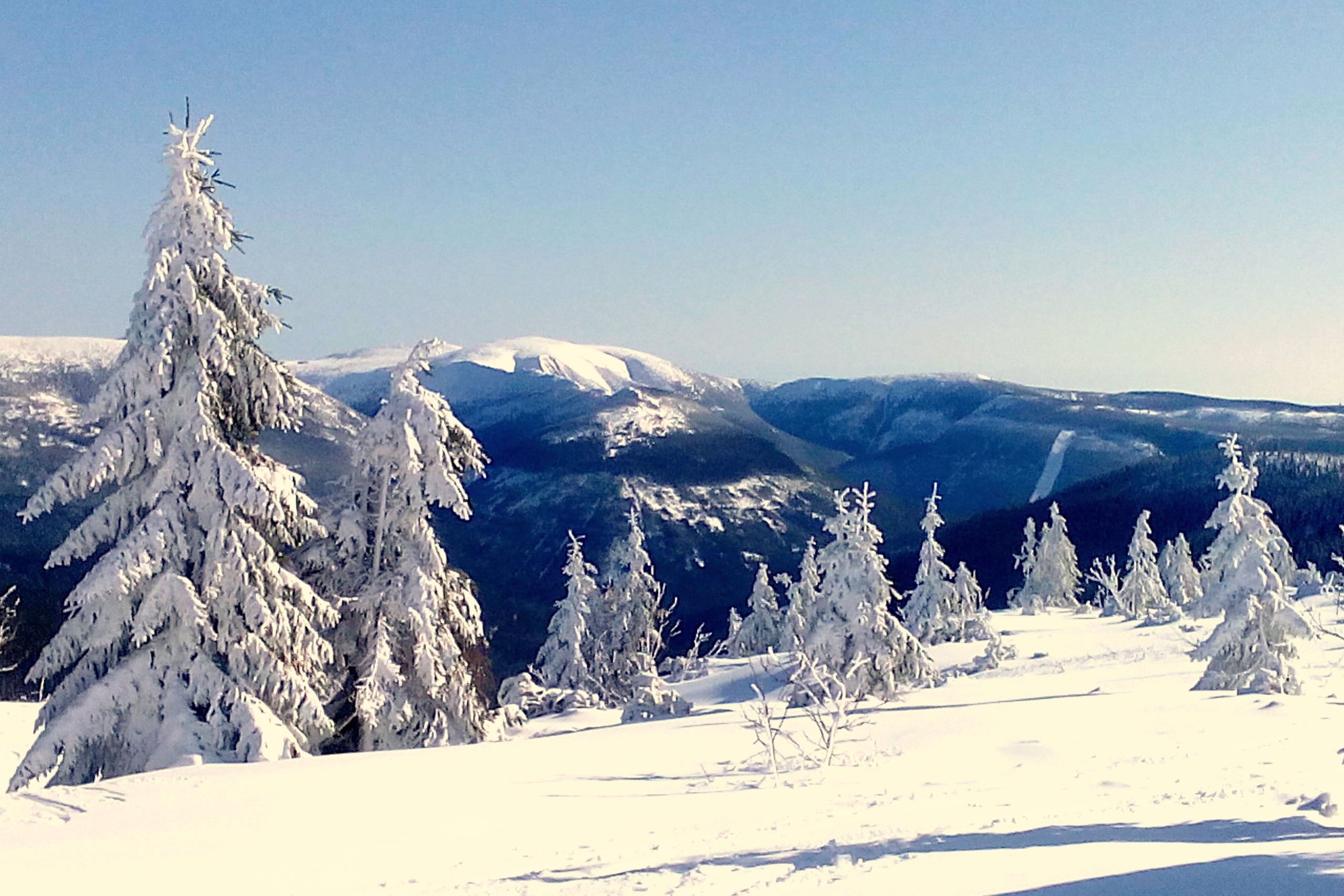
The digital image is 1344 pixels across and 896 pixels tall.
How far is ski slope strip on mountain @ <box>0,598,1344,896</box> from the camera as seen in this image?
6.78 m

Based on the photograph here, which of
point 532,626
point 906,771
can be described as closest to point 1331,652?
point 906,771

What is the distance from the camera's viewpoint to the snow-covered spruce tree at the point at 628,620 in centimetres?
4525

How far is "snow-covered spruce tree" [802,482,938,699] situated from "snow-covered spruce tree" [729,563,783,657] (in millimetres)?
28343

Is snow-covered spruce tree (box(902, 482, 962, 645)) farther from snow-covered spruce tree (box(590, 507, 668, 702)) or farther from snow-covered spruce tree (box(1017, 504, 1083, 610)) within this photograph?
snow-covered spruce tree (box(1017, 504, 1083, 610))

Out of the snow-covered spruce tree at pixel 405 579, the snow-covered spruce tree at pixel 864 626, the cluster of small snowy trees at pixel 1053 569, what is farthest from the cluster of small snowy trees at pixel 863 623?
the cluster of small snowy trees at pixel 1053 569

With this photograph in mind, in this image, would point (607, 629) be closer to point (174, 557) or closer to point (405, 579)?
point (405, 579)

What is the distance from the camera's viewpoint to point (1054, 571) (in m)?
69.2

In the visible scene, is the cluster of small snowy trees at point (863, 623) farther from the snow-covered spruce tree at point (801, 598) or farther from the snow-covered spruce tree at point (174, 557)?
the snow-covered spruce tree at point (174, 557)

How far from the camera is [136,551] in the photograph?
43.9ft

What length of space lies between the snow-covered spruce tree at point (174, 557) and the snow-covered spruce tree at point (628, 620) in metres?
30.4

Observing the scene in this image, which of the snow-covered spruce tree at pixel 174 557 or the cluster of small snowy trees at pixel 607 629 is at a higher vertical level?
the snow-covered spruce tree at pixel 174 557

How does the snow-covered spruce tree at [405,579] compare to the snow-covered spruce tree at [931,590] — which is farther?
the snow-covered spruce tree at [931,590]

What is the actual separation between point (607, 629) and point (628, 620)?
1265 mm

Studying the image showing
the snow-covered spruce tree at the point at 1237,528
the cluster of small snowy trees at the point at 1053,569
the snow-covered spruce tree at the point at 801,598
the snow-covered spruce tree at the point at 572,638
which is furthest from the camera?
the cluster of small snowy trees at the point at 1053,569
